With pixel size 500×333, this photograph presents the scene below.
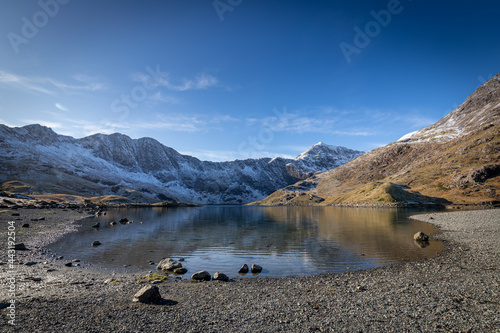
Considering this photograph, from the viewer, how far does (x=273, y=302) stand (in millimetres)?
19203

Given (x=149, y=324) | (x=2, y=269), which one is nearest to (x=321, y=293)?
(x=149, y=324)

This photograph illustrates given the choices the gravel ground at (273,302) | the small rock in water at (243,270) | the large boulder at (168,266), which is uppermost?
the gravel ground at (273,302)

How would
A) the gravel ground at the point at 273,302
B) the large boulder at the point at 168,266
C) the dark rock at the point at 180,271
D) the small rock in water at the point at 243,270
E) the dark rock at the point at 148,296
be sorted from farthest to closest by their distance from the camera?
the large boulder at the point at 168,266, the small rock in water at the point at 243,270, the dark rock at the point at 180,271, the dark rock at the point at 148,296, the gravel ground at the point at 273,302

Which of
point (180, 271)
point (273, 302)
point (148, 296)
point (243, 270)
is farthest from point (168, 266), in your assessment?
point (273, 302)

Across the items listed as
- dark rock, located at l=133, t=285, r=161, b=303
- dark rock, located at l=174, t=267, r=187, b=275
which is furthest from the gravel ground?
dark rock, located at l=174, t=267, r=187, b=275

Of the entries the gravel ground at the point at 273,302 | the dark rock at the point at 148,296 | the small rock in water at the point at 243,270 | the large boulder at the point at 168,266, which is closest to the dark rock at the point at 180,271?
the large boulder at the point at 168,266

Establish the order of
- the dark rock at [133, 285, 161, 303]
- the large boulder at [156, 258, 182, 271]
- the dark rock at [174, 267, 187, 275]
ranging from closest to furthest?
the dark rock at [133, 285, 161, 303] < the dark rock at [174, 267, 187, 275] < the large boulder at [156, 258, 182, 271]

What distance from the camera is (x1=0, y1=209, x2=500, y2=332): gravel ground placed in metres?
14.9

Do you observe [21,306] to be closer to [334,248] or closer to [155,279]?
[155,279]

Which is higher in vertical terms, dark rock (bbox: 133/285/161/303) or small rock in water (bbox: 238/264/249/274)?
dark rock (bbox: 133/285/161/303)

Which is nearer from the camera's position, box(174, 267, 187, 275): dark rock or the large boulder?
box(174, 267, 187, 275): dark rock

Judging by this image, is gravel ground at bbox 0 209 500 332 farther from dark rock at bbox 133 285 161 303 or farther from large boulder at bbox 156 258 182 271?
large boulder at bbox 156 258 182 271

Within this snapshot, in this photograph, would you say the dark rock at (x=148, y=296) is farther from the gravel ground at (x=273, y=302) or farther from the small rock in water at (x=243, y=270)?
the small rock in water at (x=243, y=270)

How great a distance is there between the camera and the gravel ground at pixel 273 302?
48.9ft
